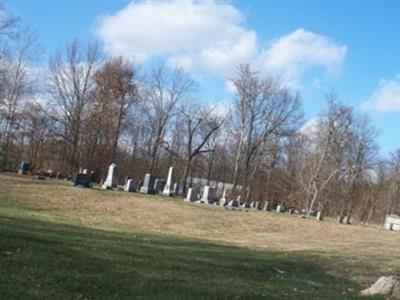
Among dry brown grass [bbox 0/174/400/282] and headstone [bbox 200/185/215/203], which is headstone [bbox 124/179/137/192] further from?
headstone [bbox 200/185/215/203]

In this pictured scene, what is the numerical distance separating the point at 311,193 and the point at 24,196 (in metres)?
45.1

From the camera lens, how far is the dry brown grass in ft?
81.0

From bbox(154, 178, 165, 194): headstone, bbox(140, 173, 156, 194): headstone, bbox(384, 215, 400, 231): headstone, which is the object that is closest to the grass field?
bbox(140, 173, 156, 194): headstone

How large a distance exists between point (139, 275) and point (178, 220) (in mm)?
20686

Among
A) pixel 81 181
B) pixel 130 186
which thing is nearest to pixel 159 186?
pixel 130 186

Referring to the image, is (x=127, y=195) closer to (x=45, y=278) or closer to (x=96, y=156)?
(x=45, y=278)

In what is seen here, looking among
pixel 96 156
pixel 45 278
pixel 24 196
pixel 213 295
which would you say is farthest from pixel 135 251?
pixel 96 156

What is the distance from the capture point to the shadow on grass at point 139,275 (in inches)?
306

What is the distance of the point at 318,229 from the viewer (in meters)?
34.7

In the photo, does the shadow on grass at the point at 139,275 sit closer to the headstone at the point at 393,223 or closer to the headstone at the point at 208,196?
the headstone at the point at 208,196

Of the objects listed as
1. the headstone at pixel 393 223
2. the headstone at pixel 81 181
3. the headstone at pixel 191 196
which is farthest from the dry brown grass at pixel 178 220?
the headstone at pixel 393 223

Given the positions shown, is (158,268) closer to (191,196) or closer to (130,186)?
(130,186)

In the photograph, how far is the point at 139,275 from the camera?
9578 mm

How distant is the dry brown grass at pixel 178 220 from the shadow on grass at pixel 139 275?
8.47 meters
